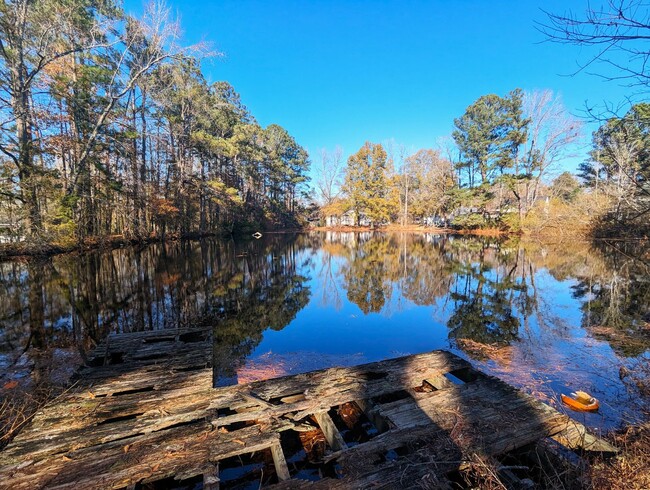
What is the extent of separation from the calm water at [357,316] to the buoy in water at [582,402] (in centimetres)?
10

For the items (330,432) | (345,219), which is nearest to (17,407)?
(330,432)

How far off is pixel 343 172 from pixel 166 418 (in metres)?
48.7

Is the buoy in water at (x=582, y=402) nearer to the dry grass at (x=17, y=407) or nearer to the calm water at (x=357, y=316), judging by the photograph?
the calm water at (x=357, y=316)

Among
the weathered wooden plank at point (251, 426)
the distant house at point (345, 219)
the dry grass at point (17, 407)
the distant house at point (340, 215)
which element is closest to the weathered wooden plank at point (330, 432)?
the weathered wooden plank at point (251, 426)

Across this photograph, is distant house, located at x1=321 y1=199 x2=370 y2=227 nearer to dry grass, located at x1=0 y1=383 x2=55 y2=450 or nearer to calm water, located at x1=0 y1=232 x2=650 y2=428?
calm water, located at x1=0 y1=232 x2=650 y2=428

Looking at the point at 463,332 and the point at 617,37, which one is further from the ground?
the point at 617,37

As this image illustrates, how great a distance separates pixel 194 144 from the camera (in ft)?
91.0

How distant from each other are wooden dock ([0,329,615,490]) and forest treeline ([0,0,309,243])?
13.8 metres

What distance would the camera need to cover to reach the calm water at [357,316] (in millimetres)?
4617

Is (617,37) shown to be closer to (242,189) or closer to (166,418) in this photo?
(166,418)

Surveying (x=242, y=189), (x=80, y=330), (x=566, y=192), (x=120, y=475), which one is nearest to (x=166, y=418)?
(x=120, y=475)

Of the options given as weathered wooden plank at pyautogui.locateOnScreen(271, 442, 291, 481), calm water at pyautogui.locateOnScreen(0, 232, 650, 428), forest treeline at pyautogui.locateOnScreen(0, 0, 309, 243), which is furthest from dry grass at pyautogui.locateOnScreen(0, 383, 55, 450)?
forest treeline at pyautogui.locateOnScreen(0, 0, 309, 243)

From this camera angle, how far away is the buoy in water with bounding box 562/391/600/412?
3.39 meters

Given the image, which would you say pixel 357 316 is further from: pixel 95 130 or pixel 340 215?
pixel 340 215
